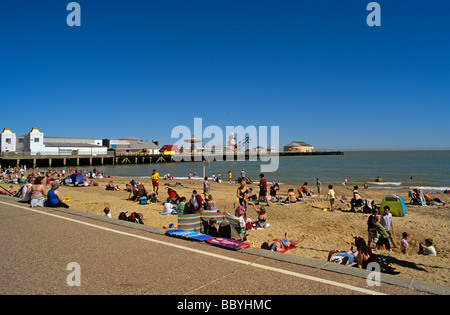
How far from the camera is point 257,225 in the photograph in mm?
9688

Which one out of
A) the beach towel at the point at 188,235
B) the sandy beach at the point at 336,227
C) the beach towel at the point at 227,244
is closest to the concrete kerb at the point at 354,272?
the beach towel at the point at 227,244

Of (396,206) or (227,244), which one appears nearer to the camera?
(227,244)

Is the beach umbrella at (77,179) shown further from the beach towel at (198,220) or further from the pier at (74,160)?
the pier at (74,160)

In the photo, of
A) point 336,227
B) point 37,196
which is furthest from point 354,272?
point 37,196

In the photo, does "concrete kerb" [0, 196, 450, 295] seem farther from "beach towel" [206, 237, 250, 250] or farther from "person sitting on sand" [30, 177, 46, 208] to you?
"person sitting on sand" [30, 177, 46, 208]

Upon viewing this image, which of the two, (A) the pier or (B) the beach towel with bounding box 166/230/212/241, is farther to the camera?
(A) the pier

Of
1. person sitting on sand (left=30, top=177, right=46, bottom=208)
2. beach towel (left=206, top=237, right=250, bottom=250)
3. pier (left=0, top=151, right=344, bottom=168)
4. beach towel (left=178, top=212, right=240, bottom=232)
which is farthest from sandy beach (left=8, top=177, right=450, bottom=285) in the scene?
pier (left=0, top=151, right=344, bottom=168)
